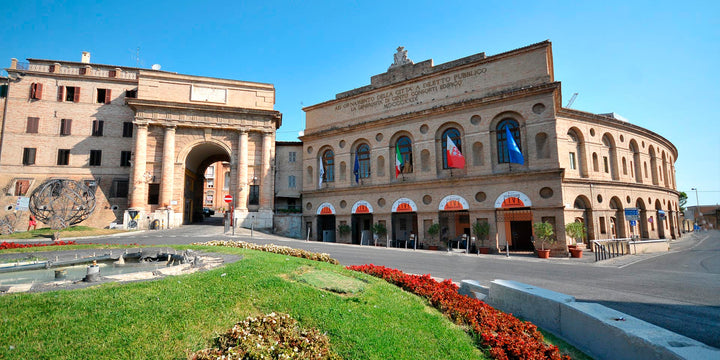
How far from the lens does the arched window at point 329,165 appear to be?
3566 cm

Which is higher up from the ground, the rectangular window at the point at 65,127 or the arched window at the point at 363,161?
the rectangular window at the point at 65,127

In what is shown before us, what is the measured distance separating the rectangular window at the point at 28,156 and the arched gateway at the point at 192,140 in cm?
1167

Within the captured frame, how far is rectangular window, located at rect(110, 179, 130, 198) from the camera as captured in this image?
35.5 m

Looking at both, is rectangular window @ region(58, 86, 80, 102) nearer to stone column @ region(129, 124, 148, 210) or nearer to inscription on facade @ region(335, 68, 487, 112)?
stone column @ region(129, 124, 148, 210)

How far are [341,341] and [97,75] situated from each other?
46.7 meters

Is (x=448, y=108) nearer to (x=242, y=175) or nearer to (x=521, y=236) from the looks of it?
(x=521, y=236)

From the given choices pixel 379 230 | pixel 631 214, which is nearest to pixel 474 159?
pixel 379 230

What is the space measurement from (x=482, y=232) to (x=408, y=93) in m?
14.6

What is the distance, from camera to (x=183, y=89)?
119 ft

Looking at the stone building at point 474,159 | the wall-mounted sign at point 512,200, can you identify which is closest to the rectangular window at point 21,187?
the stone building at point 474,159

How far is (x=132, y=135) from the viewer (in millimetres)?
36250

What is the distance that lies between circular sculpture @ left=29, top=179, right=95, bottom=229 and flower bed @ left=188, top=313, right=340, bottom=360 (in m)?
32.4

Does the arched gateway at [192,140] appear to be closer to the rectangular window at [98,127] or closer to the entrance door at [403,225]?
the rectangular window at [98,127]

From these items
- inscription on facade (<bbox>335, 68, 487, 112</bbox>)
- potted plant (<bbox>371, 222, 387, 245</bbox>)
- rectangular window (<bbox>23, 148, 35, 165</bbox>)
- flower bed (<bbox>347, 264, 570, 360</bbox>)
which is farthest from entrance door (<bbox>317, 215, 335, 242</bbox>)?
rectangular window (<bbox>23, 148, 35, 165</bbox>)
